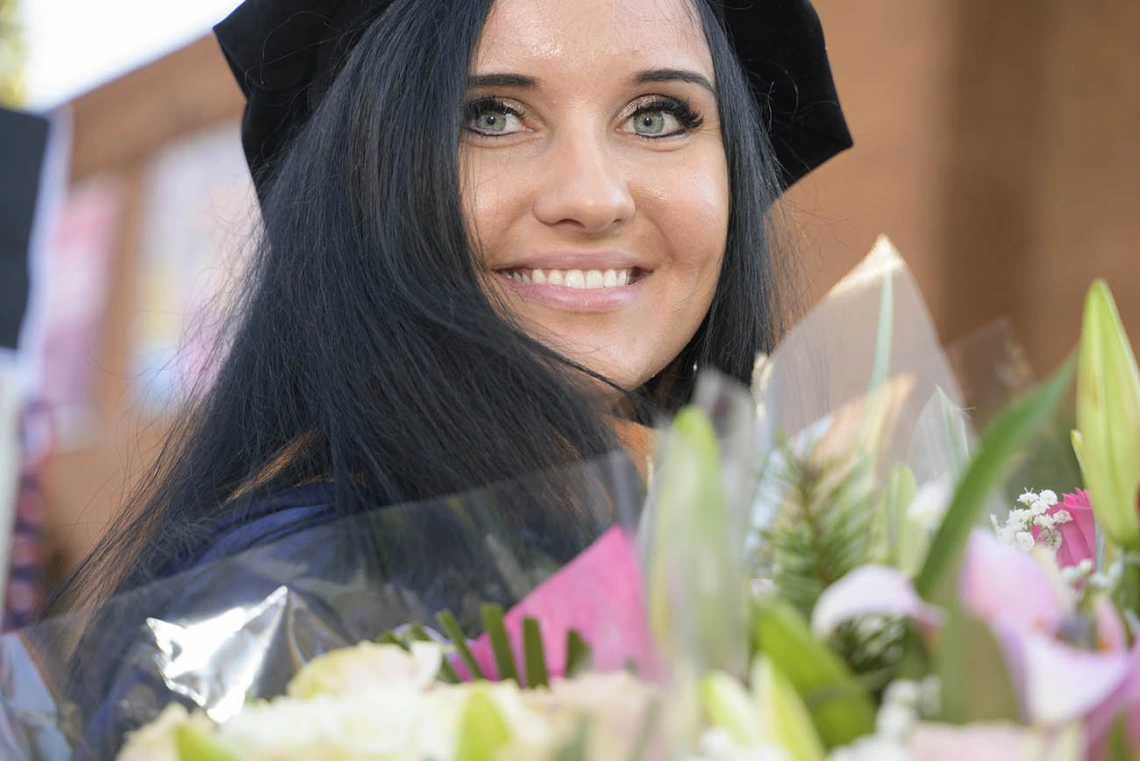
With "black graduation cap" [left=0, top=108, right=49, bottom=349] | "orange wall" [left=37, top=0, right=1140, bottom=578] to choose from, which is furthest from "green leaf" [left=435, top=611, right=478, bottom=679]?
"orange wall" [left=37, top=0, right=1140, bottom=578]

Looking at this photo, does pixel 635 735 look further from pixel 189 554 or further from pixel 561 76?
pixel 561 76

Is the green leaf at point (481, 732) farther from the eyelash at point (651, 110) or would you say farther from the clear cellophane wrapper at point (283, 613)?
the eyelash at point (651, 110)

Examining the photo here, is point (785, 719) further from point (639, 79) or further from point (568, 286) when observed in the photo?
point (639, 79)

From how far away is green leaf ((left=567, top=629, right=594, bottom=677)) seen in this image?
71 centimetres

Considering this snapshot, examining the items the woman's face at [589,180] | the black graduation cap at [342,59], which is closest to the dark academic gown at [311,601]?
the woman's face at [589,180]

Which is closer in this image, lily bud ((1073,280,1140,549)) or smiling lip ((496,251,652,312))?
lily bud ((1073,280,1140,549))

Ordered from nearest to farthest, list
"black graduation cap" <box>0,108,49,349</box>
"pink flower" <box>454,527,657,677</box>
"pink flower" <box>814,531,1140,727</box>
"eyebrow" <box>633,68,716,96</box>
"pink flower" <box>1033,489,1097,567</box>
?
"pink flower" <box>814,531,1140,727</box> → "pink flower" <box>454,527,657,677</box> → "pink flower" <box>1033,489,1097,567</box> → "eyebrow" <box>633,68,716,96</box> → "black graduation cap" <box>0,108,49,349</box>

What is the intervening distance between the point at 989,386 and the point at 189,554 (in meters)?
0.65

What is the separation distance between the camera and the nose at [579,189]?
5.39 feet

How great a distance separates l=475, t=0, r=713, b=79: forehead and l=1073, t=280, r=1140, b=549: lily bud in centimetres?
99

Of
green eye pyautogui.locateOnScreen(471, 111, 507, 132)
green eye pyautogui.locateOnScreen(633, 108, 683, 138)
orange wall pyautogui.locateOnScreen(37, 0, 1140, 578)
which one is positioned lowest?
orange wall pyautogui.locateOnScreen(37, 0, 1140, 578)

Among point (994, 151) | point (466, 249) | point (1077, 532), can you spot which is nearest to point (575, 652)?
point (1077, 532)

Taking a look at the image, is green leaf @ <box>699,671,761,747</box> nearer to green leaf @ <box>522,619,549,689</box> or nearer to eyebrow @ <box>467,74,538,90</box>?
green leaf @ <box>522,619,549,689</box>

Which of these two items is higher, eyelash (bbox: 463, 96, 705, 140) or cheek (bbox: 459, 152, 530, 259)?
eyelash (bbox: 463, 96, 705, 140)
